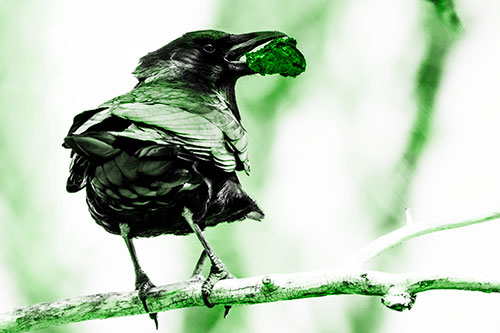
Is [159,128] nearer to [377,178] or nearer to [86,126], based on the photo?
[86,126]

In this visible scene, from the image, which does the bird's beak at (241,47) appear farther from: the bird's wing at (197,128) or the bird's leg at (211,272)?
the bird's leg at (211,272)

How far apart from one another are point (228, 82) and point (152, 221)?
19.9 inches

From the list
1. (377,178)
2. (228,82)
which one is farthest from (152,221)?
(377,178)

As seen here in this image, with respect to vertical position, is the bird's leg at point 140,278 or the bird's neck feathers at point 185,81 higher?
the bird's neck feathers at point 185,81

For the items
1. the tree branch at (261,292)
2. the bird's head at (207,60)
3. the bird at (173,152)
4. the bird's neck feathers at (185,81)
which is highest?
the bird's head at (207,60)

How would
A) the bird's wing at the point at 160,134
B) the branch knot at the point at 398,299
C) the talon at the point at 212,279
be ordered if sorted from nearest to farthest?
the branch knot at the point at 398,299, the bird's wing at the point at 160,134, the talon at the point at 212,279

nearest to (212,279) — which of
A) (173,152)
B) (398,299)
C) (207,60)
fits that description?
(173,152)

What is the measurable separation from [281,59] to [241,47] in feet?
0.64

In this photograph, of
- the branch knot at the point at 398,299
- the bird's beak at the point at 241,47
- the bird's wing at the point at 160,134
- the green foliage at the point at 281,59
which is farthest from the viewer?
the bird's beak at the point at 241,47

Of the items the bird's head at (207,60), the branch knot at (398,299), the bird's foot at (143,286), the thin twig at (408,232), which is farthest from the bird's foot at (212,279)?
the bird's head at (207,60)

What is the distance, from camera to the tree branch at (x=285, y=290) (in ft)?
4.90

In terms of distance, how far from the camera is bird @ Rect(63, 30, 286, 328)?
5.61 ft

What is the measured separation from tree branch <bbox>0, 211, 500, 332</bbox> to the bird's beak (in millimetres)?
642

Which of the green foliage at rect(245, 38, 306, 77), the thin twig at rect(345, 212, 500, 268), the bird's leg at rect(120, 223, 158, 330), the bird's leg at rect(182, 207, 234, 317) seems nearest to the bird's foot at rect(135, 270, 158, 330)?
the bird's leg at rect(120, 223, 158, 330)
